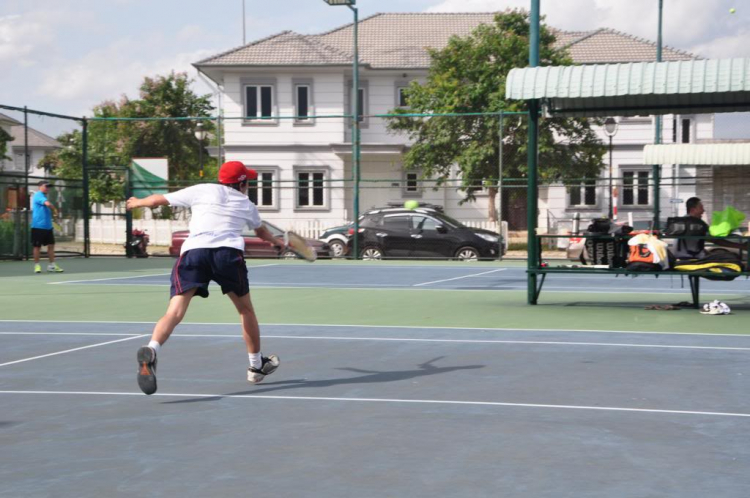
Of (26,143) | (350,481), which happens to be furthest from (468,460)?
(26,143)

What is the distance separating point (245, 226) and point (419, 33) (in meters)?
43.7

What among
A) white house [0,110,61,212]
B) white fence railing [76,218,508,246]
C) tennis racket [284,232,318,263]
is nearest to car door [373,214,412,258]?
white fence railing [76,218,508,246]

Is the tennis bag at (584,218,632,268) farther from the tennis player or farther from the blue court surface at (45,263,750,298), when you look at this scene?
the tennis player

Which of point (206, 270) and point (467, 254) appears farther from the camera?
point (467, 254)

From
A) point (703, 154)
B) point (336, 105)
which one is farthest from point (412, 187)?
point (336, 105)

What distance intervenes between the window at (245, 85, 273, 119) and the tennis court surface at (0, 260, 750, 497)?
31.8 meters

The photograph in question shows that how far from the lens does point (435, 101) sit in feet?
132

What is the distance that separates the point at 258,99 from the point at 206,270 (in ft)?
124

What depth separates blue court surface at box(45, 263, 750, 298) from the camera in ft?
57.4

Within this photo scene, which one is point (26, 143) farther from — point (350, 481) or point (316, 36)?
point (316, 36)

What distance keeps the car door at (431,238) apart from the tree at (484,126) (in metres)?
1.42

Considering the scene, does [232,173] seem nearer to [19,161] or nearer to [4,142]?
[4,142]

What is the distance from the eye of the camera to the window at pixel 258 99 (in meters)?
44.5

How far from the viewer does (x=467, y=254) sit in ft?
87.5
